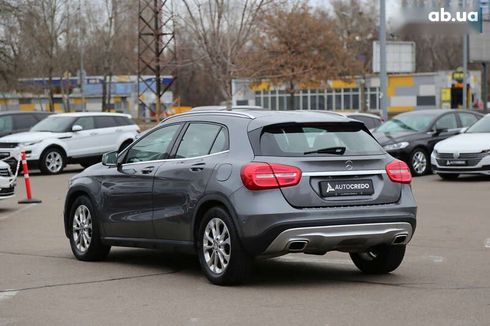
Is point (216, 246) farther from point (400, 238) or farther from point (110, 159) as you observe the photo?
point (110, 159)

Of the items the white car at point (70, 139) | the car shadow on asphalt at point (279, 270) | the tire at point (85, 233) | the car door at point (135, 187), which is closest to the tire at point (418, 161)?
the white car at point (70, 139)

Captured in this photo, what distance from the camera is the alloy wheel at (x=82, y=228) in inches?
402

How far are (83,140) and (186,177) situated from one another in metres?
19.5

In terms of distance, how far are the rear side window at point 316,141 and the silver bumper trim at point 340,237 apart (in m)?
0.68

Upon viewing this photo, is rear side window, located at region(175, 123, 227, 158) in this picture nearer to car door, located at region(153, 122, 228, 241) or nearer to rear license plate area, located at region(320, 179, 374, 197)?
car door, located at region(153, 122, 228, 241)

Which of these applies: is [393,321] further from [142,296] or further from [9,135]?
[9,135]

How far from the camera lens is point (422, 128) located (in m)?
23.9

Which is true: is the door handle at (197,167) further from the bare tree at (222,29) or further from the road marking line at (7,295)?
the bare tree at (222,29)

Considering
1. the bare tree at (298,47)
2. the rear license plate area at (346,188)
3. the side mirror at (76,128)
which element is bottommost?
the side mirror at (76,128)

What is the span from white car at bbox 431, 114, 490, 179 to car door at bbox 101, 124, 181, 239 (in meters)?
12.5

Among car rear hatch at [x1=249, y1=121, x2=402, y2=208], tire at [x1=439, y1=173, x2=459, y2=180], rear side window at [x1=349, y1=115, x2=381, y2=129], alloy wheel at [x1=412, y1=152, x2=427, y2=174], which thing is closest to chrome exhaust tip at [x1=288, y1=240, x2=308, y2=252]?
car rear hatch at [x1=249, y1=121, x2=402, y2=208]

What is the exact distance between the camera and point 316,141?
835 centimetres

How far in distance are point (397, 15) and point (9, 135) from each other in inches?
549

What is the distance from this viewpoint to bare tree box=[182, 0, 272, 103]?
32.2m
